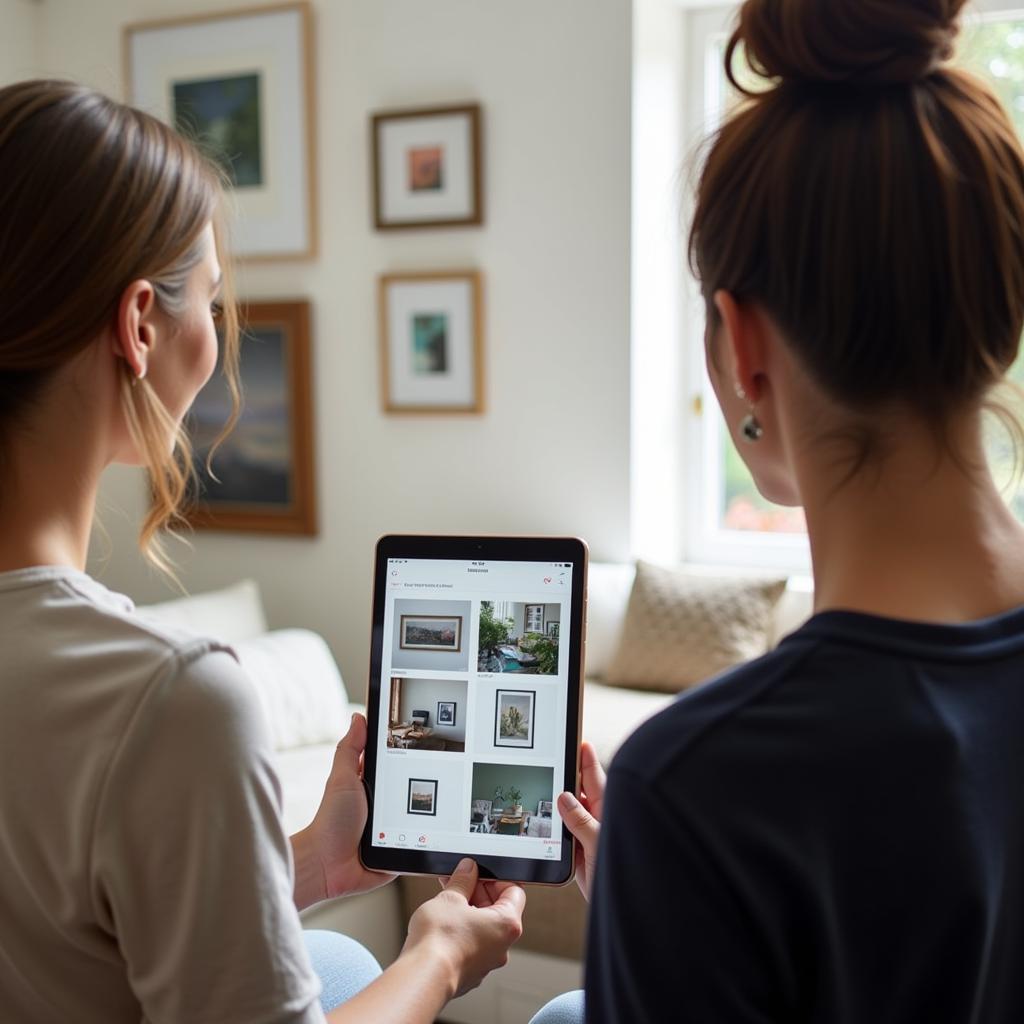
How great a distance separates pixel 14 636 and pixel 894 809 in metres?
0.58

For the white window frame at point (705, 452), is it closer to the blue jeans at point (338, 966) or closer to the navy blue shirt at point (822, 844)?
the blue jeans at point (338, 966)

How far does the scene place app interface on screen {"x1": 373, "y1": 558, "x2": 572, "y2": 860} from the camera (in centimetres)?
119

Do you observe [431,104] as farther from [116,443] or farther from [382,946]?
[116,443]

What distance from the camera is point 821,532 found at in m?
0.72

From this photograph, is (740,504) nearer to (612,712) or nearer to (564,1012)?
(612,712)

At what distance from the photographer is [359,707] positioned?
327 centimetres

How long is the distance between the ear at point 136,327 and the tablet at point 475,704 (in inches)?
16.5

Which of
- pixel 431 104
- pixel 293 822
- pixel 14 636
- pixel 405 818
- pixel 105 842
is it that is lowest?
pixel 293 822

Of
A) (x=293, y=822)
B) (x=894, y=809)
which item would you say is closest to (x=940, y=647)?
(x=894, y=809)

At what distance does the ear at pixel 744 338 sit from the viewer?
0.71m

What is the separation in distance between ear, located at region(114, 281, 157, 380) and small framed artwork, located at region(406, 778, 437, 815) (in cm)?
53

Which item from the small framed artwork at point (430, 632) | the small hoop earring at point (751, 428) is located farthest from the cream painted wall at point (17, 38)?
the small hoop earring at point (751, 428)

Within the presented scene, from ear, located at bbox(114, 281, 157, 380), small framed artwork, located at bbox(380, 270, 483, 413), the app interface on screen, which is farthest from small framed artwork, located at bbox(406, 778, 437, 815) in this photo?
small framed artwork, located at bbox(380, 270, 483, 413)

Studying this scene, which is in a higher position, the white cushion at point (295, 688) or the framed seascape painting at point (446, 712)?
the framed seascape painting at point (446, 712)
